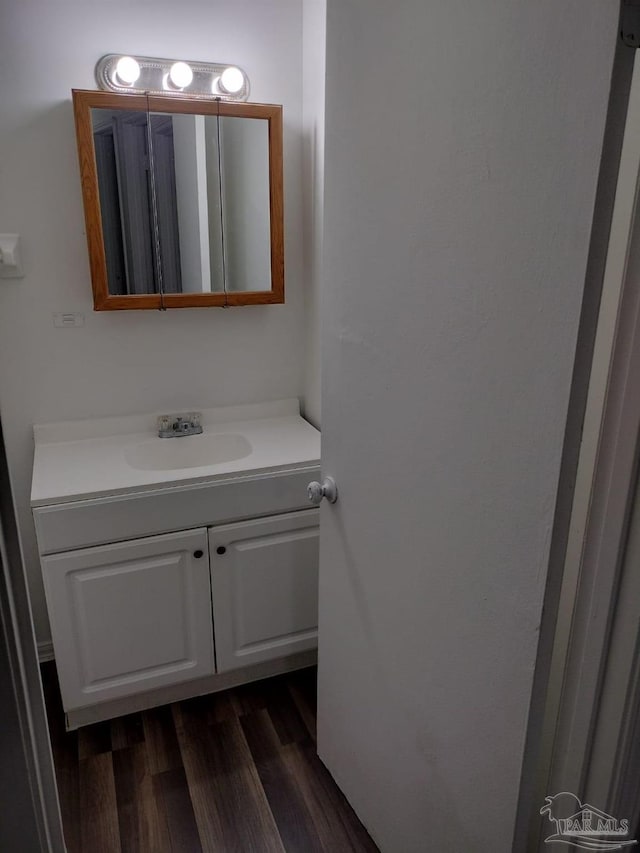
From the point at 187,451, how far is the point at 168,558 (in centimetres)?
42

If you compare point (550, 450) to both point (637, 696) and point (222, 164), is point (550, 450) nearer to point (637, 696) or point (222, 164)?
point (637, 696)

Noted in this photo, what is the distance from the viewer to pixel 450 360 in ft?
3.25

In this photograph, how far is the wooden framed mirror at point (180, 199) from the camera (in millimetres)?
1831

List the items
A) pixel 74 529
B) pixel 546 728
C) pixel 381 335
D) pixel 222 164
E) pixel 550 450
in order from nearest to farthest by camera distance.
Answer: pixel 550 450 < pixel 546 728 < pixel 381 335 < pixel 74 529 < pixel 222 164

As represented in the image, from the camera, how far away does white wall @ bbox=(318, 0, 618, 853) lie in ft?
2.50

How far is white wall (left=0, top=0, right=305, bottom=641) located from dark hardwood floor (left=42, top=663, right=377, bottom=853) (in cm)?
54

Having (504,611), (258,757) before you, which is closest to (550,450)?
(504,611)

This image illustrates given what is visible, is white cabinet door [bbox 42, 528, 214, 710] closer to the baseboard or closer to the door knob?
the baseboard

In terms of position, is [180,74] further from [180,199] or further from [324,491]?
[324,491]

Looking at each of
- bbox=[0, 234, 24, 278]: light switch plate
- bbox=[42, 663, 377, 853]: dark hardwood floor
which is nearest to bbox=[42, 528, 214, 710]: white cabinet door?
bbox=[42, 663, 377, 853]: dark hardwood floor

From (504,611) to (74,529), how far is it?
121cm

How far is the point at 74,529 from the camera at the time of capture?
5.52 ft

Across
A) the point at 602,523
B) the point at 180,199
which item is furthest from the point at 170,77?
the point at 602,523

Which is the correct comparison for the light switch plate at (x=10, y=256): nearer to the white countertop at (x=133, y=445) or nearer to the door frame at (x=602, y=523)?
the white countertop at (x=133, y=445)
